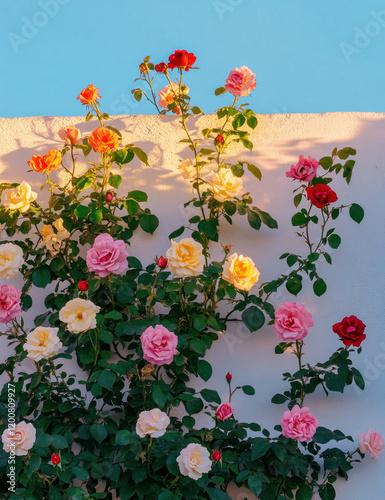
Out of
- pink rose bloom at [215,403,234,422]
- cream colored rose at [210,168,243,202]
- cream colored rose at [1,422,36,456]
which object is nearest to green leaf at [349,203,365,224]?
cream colored rose at [210,168,243,202]

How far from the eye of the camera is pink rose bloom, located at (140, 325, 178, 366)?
2104 millimetres

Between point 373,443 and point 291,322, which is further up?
point 291,322

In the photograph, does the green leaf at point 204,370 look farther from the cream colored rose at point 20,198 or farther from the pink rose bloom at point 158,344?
the cream colored rose at point 20,198

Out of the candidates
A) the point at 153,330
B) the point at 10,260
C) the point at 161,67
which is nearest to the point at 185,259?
the point at 153,330

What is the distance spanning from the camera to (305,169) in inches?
97.4

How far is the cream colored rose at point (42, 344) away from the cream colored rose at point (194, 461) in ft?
1.82

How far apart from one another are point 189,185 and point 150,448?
1.16m

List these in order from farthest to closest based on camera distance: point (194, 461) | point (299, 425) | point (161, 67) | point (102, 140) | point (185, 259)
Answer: point (161, 67) < point (102, 140) < point (185, 259) < point (299, 425) < point (194, 461)

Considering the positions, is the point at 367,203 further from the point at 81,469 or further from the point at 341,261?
the point at 81,469

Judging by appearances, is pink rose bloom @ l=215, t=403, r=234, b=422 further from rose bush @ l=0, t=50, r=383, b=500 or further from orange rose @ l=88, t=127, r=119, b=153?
orange rose @ l=88, t=127, r=119, b=153

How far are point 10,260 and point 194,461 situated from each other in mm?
1029

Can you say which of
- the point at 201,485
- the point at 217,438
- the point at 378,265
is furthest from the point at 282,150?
the point at 201,485

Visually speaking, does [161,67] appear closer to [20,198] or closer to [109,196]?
[109,196]

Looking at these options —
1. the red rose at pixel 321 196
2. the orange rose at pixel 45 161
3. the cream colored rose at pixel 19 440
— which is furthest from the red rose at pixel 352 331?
the orange rose at pixel 45 161
